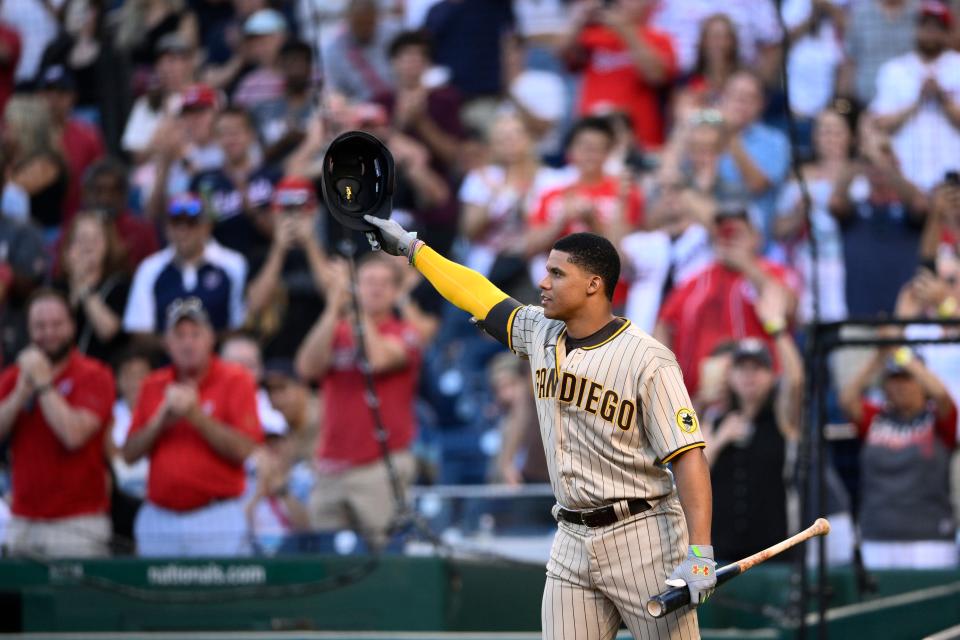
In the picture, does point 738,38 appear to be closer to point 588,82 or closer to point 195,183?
point 588,82

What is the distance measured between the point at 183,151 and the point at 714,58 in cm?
396

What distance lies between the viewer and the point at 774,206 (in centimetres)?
960

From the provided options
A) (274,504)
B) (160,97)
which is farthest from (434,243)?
(160,97)

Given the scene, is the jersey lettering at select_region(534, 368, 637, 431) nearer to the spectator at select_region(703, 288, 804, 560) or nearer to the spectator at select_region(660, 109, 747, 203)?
the spectator at select_region(703, 288, 804, 560)

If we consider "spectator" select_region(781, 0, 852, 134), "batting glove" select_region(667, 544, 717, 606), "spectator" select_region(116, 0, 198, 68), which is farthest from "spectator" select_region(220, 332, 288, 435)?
"batting glove" select_region(667, 544, 717, 606)

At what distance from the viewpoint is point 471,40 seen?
11.5 m

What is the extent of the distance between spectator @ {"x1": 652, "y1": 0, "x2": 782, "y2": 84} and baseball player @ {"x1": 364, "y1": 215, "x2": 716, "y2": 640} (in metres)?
5.85

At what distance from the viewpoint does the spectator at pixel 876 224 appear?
9070mm

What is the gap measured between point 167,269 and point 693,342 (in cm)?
357

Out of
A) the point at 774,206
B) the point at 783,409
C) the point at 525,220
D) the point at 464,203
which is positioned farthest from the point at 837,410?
the point at 464,203

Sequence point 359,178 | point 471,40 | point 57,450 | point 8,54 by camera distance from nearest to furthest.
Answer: point 359,178
point 57,450
point 471,40
point 8,54

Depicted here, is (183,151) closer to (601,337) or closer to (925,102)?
(925,102)

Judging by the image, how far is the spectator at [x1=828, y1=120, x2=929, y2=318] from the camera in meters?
9.07

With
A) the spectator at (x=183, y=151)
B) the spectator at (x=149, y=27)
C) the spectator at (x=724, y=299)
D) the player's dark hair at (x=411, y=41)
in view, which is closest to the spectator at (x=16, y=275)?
the spectator at (x=183, y=151)
